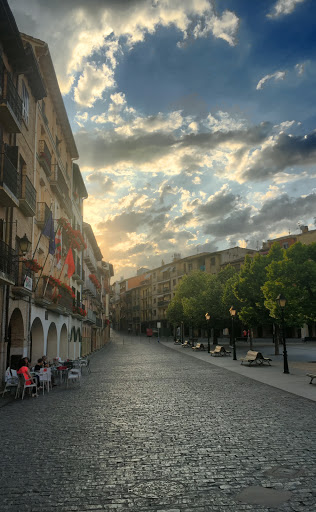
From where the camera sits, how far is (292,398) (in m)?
12.7

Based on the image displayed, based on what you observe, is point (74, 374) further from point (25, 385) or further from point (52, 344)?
point (52, 344)

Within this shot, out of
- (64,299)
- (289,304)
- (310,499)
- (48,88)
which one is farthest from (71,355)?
(310,499)

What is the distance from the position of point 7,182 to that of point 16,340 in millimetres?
6854

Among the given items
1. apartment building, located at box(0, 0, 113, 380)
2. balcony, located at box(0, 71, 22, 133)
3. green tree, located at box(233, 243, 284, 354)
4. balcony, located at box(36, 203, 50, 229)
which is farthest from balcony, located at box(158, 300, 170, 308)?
balcony, located at box(0, 71, 22, 133)

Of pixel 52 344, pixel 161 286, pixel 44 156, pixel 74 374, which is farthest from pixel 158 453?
pixel 161 286

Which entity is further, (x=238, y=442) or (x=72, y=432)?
(x=72, y=432)

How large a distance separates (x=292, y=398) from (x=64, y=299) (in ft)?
54.0

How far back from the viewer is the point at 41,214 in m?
21.9

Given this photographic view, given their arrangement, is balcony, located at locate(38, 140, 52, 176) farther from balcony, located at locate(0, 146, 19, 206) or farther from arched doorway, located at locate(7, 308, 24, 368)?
arched doorway, located at locate(7, 308, 24, 368)

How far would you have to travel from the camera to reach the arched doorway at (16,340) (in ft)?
59.7

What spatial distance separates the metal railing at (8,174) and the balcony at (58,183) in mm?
8607

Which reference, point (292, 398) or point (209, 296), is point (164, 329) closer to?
point (209, 296)

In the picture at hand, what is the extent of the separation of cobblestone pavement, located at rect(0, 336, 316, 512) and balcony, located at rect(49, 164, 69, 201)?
14.9 meters

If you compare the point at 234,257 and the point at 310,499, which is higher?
the point at 234,257
